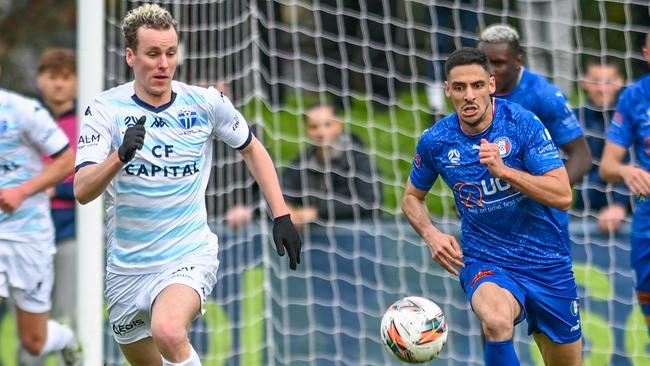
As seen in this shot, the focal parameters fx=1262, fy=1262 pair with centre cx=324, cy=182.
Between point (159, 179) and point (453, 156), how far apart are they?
146 cm

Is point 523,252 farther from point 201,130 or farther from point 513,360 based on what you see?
point 201,130

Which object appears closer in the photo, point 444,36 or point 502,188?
point 502,188

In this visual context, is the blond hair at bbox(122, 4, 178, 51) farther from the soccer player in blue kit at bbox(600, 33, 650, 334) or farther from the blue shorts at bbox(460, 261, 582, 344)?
the soccer player in blue kit at bbox(600, 33, 650, 334)

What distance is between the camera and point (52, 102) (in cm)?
914

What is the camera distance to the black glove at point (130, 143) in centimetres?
551

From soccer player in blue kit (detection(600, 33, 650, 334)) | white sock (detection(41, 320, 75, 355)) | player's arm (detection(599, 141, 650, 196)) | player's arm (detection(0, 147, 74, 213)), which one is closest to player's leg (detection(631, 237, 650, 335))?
soccer player in blue kit (detection(600, 33, 650, 334))

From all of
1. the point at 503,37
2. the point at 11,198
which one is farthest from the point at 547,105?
the point at 11,198

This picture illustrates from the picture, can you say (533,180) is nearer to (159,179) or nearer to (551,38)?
(159,179)

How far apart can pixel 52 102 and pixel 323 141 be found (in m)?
1.98

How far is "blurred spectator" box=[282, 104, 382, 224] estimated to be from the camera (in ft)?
30.3

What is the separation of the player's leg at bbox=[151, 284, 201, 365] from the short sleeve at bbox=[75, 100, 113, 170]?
2.32 feet

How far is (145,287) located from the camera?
6.15m

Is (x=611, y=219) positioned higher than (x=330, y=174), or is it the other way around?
(x=330, y=174)

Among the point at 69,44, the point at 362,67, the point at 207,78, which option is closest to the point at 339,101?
the point at 362,67
